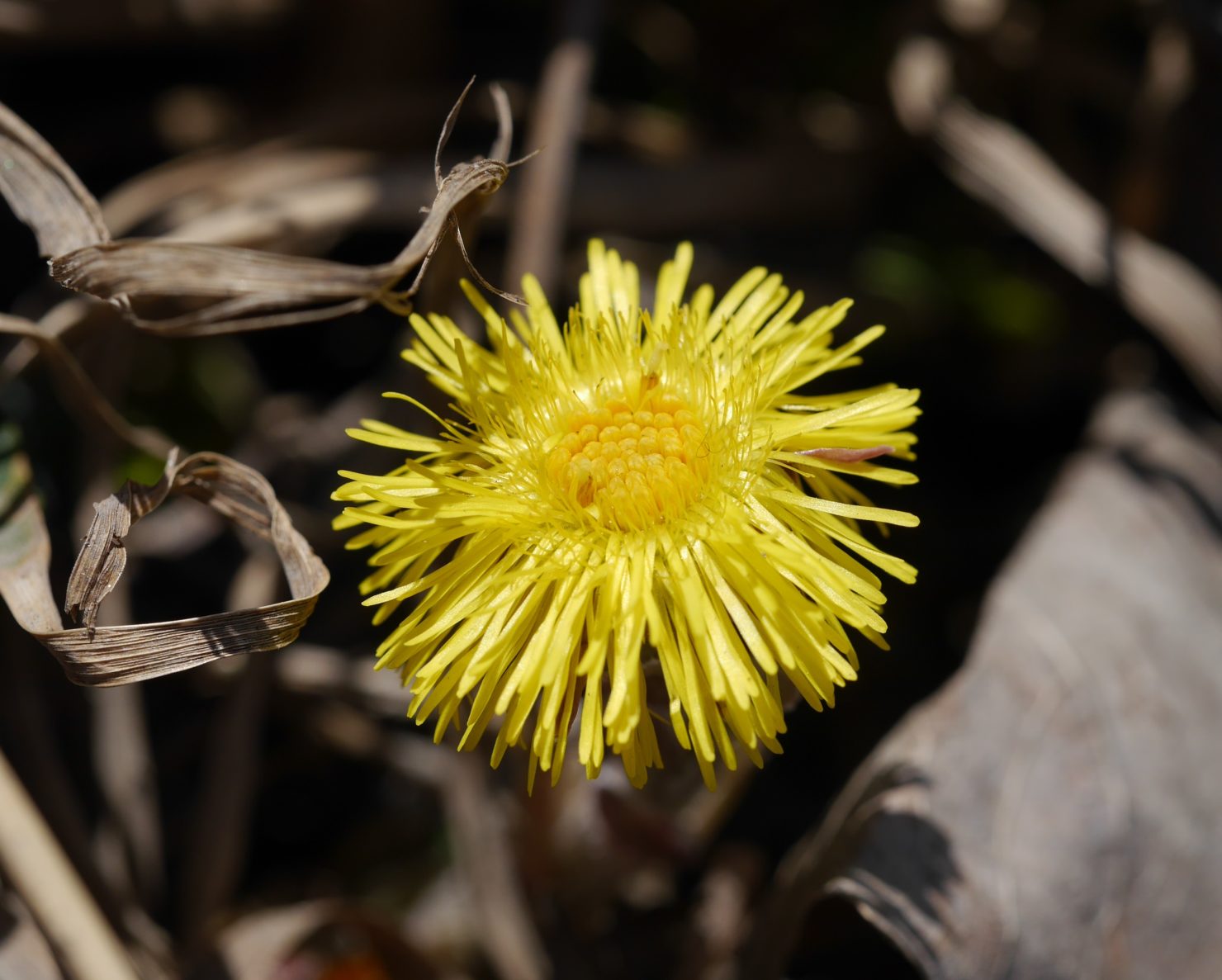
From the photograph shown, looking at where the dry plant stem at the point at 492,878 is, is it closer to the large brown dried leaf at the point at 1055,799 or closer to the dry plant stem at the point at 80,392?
the large brown dried leaf at the point at 1055,799

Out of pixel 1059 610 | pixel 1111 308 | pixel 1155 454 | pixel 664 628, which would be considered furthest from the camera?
pixel 1111 308

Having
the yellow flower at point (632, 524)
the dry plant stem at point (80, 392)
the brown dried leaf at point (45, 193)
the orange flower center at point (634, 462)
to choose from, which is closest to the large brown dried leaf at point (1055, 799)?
the yellow flower at point (632, 524)

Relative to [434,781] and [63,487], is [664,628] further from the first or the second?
[63,487]

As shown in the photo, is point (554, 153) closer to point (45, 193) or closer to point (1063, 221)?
point (45, 193)

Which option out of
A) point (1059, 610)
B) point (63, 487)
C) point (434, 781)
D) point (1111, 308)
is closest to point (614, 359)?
point (1059, 610)

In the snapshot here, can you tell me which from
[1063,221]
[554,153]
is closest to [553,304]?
[554,153]

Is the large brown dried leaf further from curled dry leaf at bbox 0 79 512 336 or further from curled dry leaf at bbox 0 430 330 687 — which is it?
curled dry leaf at bbox 0 79 512 336

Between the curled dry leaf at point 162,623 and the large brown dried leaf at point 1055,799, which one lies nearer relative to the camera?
the curled dry leaf at point 162,623
